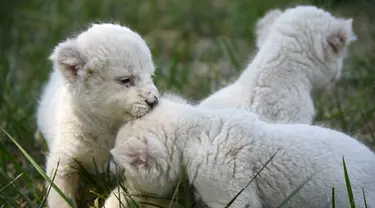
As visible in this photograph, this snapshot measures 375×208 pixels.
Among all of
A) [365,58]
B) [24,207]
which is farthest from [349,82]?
[24,207]

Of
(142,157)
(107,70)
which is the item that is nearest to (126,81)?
(107,70)

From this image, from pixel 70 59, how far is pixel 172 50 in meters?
4.25

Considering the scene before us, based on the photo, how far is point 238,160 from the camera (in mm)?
3414

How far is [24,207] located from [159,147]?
4.03 ft

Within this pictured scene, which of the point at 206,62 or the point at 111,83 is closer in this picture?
the point at 111,83

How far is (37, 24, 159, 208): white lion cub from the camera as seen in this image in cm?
401

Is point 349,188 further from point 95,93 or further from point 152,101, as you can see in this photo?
point 95,93

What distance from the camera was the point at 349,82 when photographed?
22.1 ft

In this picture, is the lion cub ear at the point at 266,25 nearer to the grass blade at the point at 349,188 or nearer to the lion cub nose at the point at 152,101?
the lion cub nose at the point at 152,101

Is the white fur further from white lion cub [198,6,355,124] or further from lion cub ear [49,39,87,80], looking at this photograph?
white lion cub [198,6,355,124]

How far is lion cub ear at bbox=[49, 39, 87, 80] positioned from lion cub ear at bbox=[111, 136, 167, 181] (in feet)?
2.66

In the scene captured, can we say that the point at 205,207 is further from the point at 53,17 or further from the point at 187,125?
the point at 53,17

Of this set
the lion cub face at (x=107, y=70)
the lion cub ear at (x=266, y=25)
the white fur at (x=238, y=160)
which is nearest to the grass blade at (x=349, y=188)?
the white fur at (x=238, y=160)

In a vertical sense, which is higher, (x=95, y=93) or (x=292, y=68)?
(x=95, y=93)
